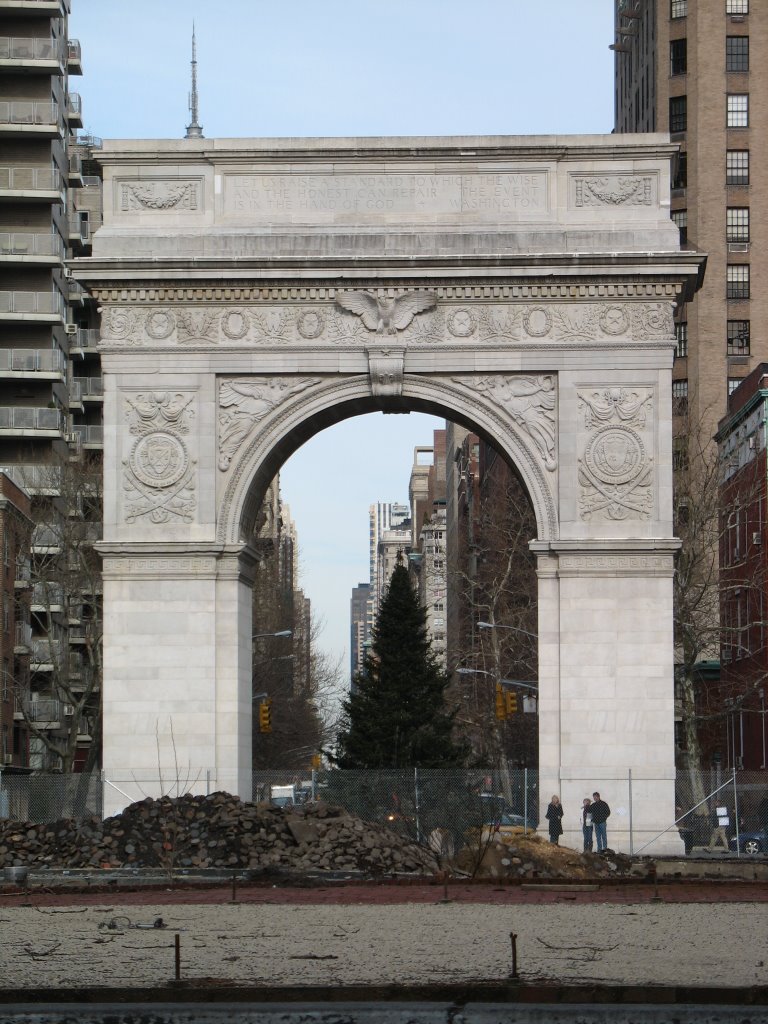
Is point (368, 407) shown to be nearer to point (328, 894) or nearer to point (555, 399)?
point (555, 399)

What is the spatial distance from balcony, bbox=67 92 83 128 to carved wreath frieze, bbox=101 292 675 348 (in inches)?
1630

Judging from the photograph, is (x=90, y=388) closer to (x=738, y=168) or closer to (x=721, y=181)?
(x=721, y=181)

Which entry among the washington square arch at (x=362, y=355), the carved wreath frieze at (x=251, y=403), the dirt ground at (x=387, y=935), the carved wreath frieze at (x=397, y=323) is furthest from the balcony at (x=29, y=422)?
the dirt ground at (x=387, y=935)

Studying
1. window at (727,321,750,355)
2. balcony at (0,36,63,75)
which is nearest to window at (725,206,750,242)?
window at (727,321,750,355)

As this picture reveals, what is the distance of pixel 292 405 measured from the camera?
1455 inches

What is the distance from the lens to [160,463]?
121 feet

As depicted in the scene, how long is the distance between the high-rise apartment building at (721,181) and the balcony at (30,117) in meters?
26.2

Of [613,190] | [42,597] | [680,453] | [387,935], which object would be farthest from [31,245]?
[387,935]

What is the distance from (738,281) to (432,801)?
45.9m

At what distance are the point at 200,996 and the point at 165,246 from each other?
968 inches

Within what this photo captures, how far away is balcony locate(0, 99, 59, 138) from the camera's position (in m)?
69.8

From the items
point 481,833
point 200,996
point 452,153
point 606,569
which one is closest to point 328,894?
point 481,833

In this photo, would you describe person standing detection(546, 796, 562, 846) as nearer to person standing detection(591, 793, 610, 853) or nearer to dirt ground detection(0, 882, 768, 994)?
person standing detection(591, 793, 610, 853)

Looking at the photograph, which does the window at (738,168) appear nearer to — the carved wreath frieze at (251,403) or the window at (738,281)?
the window at (738,281)
